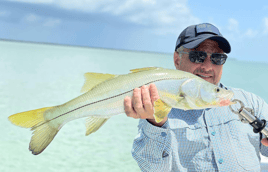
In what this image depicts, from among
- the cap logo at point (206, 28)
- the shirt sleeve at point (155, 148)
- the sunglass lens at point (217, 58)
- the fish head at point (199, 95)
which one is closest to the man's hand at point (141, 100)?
the fish head at point (199, 95)

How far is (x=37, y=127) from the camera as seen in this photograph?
2121 mm

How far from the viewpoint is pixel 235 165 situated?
2584 millimetres

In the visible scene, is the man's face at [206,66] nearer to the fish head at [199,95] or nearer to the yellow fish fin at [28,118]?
the fish head at [199,95]

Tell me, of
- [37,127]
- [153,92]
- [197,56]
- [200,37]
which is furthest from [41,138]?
[200,37]

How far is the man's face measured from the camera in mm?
2840

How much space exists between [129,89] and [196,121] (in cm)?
104

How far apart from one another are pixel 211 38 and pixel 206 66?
319mm

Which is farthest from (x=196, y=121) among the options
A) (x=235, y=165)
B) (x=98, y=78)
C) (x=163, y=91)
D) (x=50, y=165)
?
(x=50, y=165)

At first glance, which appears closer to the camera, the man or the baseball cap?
the man

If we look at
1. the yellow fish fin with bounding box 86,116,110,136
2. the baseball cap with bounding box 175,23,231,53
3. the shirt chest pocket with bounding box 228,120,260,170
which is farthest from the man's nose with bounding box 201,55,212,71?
the yellow fish fin with bounding box 86,116,110,136

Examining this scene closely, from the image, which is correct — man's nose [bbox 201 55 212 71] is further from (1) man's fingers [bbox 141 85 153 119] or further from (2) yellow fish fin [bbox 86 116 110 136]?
(2) yellow fish fin [bbox 86 116 110 136]

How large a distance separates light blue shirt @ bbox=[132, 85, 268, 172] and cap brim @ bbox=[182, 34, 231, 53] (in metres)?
0.72

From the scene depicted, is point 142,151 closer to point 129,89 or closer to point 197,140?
point 197,140

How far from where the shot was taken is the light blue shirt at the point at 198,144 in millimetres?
2445
